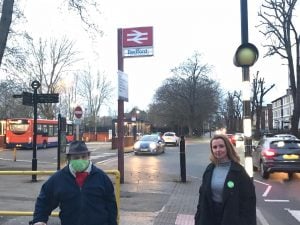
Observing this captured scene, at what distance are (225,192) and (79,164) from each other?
55.7 inches

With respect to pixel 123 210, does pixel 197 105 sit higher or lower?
higher

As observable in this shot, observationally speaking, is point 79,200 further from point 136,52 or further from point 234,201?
point 136,52

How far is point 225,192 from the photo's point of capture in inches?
192

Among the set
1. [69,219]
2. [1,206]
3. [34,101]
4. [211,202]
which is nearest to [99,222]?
[69,219]

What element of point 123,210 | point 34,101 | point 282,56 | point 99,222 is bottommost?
point 123,210

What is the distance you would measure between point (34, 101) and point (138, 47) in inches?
178

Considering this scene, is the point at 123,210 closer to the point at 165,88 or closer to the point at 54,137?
the point at 54,137

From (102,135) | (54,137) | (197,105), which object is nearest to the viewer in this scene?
(54,137)

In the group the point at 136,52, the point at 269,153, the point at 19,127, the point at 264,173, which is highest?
the point at 136,52

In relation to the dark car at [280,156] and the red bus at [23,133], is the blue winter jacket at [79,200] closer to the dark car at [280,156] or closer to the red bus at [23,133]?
the dark car at [280,156]

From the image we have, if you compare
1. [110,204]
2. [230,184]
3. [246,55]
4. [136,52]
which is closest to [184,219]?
[246,55]

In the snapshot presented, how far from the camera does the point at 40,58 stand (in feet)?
223

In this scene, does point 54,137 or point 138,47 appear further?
point 54,137

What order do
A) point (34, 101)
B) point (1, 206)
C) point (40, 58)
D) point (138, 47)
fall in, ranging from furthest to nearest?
point (40, 58)
point (34, 101)
point (138, 47)
point (1, 206)
